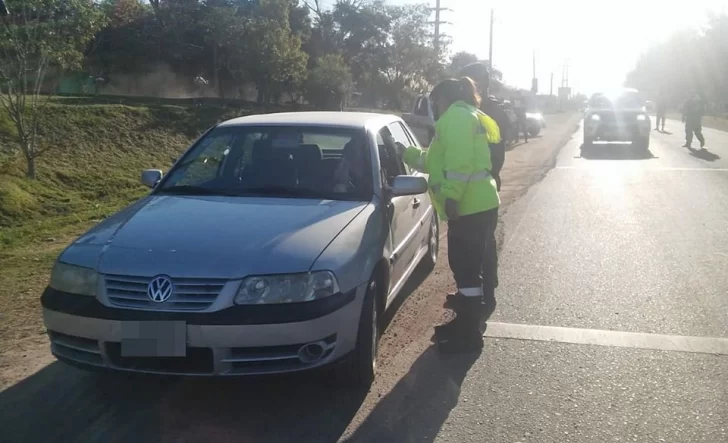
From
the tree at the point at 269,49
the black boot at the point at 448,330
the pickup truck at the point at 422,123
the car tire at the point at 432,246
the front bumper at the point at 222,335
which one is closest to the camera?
the front bumper at the point at 222,335

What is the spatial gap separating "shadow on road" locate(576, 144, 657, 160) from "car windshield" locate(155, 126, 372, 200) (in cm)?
1653

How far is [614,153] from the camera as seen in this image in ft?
74.2

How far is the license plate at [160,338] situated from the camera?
3855mm

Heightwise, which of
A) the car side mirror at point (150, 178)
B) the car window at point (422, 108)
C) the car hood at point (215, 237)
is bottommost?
the car hood at point (215, 237)

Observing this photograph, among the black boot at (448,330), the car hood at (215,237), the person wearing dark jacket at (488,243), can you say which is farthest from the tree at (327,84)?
the car hood at (215,237)

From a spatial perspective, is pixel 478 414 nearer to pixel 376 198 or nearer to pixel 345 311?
pixel 345 311

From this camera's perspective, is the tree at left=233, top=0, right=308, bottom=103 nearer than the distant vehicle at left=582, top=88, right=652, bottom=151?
No

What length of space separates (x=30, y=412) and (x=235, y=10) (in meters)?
26.6

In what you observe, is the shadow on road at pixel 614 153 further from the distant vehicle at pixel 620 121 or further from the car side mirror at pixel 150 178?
the car side mirror at pixel 150 178

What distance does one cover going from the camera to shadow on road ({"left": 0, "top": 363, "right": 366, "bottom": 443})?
12.9ft

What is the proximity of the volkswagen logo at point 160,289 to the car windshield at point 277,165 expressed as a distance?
4.38ft

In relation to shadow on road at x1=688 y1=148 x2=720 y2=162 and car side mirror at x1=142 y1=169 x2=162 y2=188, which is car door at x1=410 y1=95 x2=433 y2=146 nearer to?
shadow on road at x1=688 y1=148 x2=720 y2=162

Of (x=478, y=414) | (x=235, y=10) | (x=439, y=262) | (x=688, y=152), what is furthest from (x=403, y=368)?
(x=235, y=10)

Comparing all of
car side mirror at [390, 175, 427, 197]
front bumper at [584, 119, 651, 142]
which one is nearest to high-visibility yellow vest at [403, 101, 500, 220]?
car side mirror at [390, 175, 427, 197]
